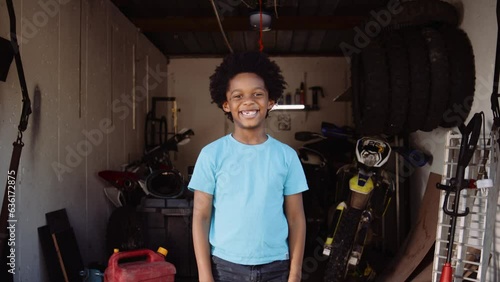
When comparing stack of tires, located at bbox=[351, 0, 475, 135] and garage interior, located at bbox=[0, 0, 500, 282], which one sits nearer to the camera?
garage interior, located at bbox=[0, 0, 500, 282]

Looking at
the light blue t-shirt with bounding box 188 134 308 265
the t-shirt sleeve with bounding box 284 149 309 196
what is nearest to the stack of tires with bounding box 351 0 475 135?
the t-shirt sleeve with bounding box 284 149 309 196

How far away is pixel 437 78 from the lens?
8.99ft

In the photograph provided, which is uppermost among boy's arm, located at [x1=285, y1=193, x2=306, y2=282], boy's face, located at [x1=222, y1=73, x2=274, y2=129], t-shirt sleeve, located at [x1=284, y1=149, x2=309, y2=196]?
boy's face, located at [x1=222, y1=73, x2=274, y2=129]

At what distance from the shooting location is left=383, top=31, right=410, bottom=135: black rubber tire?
9.16 feet

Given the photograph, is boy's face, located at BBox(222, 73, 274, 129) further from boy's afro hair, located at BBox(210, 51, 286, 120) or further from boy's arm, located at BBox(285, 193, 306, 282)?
boy's arm, located at BBox(285, 193, 306, 282)

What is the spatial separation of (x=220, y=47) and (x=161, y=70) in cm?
97

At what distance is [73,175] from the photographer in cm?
316

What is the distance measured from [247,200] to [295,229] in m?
0.25

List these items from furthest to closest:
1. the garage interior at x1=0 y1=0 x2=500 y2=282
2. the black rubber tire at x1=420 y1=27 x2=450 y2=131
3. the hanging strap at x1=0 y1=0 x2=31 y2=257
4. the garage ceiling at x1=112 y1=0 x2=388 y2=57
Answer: the garage ceiling at x1=112 y1=0 x2=388 y2=57 < the black rubber tire at x1=420 y1=27 x2=450 y2=131 < the garage interior at x1=0 y1=0 x2=500 y2=282 < the hanging strap at x1=0 y1=0 x2=31 y2=257

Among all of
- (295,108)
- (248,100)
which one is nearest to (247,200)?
(248,100)

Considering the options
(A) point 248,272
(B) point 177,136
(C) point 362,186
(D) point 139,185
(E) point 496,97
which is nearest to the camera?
(A) point 248,272

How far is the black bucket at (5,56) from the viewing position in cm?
213

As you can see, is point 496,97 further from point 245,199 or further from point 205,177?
point 205,177

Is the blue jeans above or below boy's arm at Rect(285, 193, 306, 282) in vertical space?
below
